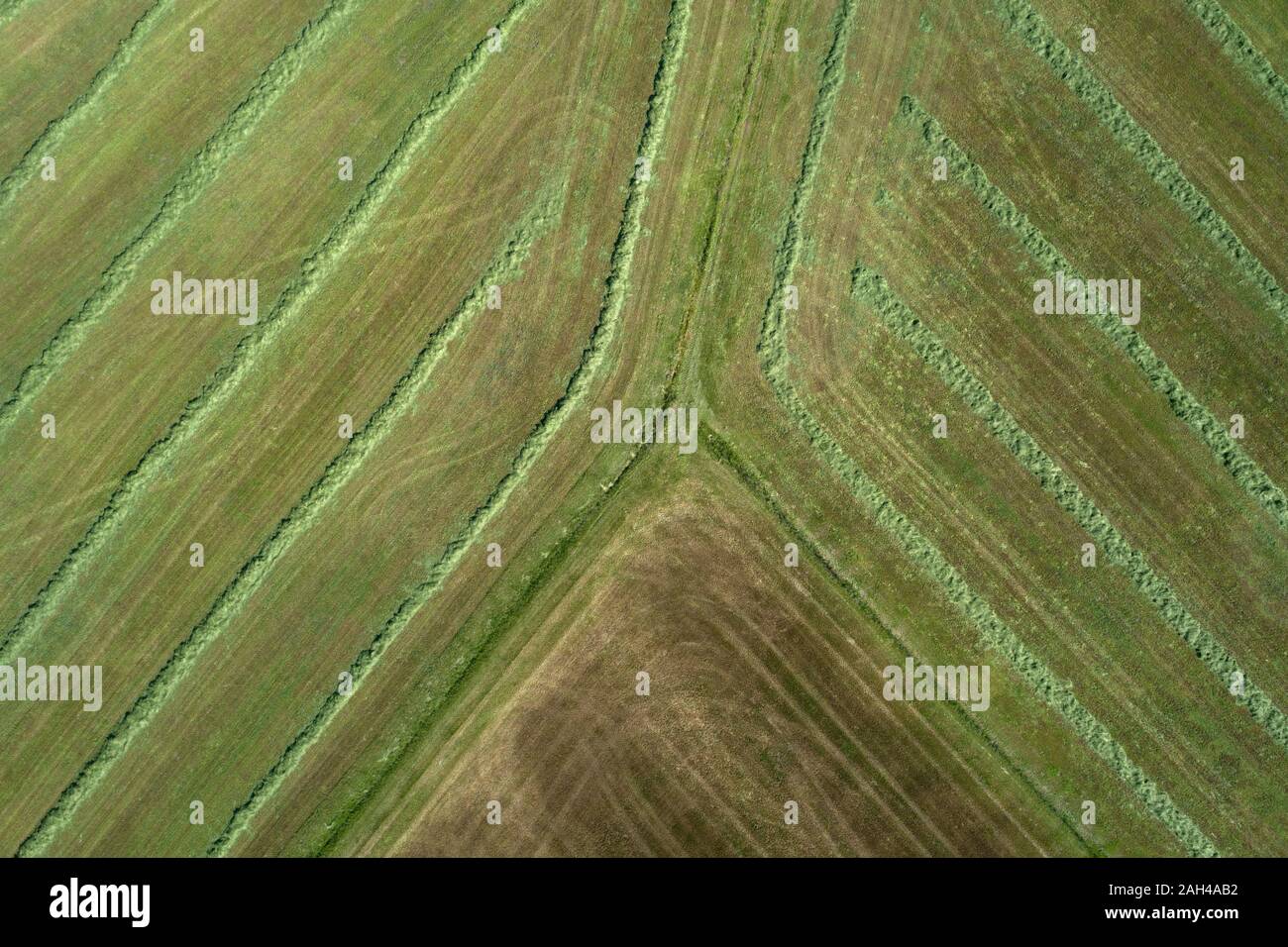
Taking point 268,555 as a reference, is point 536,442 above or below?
above

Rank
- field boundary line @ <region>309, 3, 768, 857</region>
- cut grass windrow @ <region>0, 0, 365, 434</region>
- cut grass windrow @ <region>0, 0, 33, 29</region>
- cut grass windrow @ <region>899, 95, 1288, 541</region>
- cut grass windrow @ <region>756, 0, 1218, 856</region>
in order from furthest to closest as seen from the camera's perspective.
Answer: cut grass windrow @ <region>899, 95, 1288, 541</region>
cut grass windrow @ <region>756, 0, 1218, 856</region>
field boundary line @ <region>309, 3, 768, 857</region>
cut grass windrow @ <region>0, 0, 365, 434</region>
cut grass windrow @ <region>0, 0, 33, 29</region>

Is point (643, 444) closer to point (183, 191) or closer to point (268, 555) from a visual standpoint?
point (268, 555)

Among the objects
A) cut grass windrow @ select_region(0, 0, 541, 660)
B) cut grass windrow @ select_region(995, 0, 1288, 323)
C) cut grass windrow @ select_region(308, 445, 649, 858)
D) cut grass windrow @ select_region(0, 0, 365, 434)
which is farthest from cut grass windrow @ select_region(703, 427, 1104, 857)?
cut grass windrow @ select_region(0, 0, 365, 434)

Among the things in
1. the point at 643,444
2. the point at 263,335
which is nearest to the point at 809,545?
the point at 643,444

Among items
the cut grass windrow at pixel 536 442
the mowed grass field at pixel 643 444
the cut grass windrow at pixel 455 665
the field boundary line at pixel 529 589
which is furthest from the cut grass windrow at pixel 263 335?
the cut grass windrow at pixel 455 665

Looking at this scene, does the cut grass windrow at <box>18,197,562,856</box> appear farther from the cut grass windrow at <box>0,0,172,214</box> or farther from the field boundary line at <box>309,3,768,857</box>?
the cut grass windrow at <box>0,0,172,214</box>

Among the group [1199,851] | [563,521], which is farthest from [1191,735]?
[563,521]

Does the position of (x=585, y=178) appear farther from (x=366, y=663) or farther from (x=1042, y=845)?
(x=1042, y=845)
